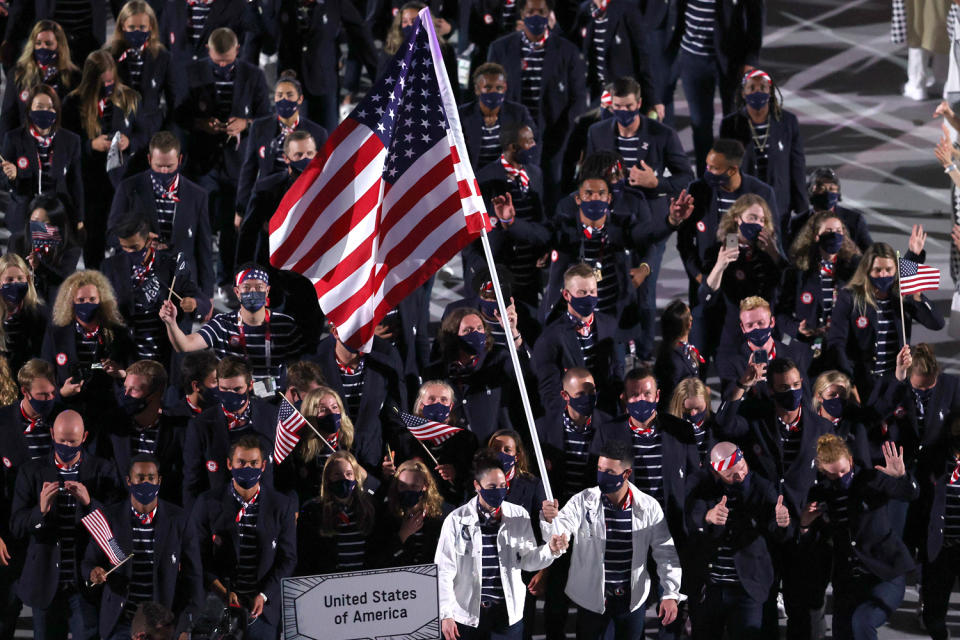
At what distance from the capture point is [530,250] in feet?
46.3

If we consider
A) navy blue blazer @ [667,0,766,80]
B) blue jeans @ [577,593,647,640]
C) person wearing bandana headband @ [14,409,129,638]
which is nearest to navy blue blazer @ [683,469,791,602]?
blue jeans @ [577,593,647,640]

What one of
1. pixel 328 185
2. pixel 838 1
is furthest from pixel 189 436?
pixel 838 1

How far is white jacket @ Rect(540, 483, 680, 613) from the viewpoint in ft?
39.0

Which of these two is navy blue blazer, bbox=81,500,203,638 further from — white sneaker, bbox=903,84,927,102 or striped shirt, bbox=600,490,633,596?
white sneaker, bbox=903,84,927,102

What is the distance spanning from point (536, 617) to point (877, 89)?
794cm

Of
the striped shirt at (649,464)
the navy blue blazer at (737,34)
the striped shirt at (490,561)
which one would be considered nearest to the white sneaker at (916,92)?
the navy blue blazer at (737,34)

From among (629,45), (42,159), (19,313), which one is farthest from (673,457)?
(42,159)

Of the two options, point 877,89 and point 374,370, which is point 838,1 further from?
point 374,370

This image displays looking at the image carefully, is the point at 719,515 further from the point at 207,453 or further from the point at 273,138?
the point at 273,138

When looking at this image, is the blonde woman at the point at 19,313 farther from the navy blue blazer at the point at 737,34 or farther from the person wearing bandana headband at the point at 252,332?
the navy blue blazer at the point at 737,34

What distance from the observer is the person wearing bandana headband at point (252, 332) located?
1312 cm

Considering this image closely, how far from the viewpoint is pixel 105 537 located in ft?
38.9

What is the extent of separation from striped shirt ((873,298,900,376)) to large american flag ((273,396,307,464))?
3609 mm

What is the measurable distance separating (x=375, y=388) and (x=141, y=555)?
5.66 ft
